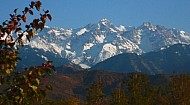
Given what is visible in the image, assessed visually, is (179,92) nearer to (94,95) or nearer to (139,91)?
(139,91)

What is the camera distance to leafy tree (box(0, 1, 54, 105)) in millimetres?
11766

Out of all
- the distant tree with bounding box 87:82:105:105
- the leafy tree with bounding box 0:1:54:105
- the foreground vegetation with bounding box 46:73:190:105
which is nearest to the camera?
the leafy tree with bounding box 0:1:54:105

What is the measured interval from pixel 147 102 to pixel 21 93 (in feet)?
365

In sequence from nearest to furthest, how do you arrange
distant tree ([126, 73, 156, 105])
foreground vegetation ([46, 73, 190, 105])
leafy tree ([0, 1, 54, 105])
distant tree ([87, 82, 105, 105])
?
leafy tree ([0, 1, 54, 105]) < foreground vegetation ([46, 73, 190, 105]) < distant tree ([126, 73, 156, 105]) < distant tree ([87, 82, 105, 105])

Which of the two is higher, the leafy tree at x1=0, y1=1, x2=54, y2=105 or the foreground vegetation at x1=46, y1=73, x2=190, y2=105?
the foreground vegetation at x1=46, y1=73, x2=190, y2=105

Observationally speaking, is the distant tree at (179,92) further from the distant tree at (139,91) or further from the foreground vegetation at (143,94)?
the distant tree at (139,91)

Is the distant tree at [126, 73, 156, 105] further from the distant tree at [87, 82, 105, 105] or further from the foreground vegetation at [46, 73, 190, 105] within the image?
the distant tree at [87, 82, 105, 105]

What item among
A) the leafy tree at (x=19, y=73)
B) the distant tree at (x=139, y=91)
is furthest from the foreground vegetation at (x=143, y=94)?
the leafy tree at (x=19, y=73)

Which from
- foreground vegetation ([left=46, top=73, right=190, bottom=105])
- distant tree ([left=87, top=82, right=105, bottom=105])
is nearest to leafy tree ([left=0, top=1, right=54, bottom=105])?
foreground vegetation ([left=46, top=73, right=190, bottom=105])

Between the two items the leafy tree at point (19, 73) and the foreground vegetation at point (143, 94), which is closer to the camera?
the leafy tree at point (19, 73)

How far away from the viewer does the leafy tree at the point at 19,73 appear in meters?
11.8

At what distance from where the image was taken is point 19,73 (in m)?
12.4

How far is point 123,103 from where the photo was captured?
122 m

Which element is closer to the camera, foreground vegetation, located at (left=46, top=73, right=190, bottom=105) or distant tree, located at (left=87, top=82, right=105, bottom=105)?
foreground vegetation, located at (left=46, top=73, right=190, bottom=105)
